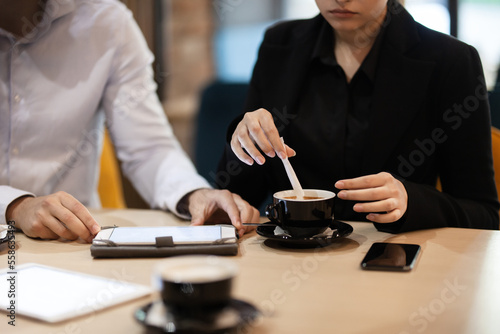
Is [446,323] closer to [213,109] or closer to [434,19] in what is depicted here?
[213,109]

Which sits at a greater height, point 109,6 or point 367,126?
point 109,6

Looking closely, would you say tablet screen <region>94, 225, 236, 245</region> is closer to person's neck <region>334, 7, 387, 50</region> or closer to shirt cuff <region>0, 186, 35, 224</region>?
shirt cuff <region>0, 186, 35, 224</region>

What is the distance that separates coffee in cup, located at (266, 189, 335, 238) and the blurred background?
1923 mm

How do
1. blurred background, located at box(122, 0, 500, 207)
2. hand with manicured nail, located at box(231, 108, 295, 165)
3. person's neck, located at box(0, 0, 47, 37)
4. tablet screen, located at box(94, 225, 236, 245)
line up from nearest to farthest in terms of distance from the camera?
1. tablet screen, located at box(94, 225, 236, 245)
2. hand with manicured nail, located at box(231, 108, 295, 165)
3. person's neck, located at box(0, 0, 47, 37)
4. blurred background, located at box(122, 0, 500, 207)

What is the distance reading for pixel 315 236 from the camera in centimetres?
102

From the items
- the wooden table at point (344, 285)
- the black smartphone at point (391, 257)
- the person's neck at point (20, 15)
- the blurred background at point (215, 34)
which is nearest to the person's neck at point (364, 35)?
the wooden table at point (344, 285)

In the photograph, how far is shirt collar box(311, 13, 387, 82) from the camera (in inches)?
54.9

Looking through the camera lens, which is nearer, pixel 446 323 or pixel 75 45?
pixel 446 323

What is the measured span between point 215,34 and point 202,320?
3.40 metres

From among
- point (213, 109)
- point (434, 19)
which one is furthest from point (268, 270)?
point (434, 19)

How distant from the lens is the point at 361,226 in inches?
45.9

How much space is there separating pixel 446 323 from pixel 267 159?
0.89 m

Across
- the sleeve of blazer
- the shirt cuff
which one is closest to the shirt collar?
the sleeve of blazer

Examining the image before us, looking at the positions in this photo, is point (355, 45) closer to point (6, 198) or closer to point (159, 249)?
point (159, 249)
